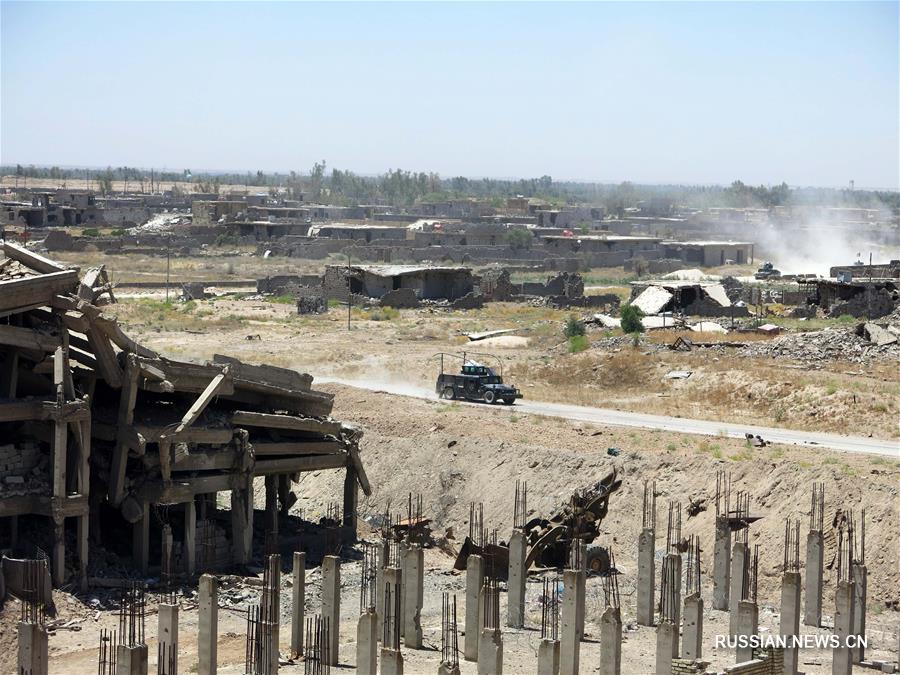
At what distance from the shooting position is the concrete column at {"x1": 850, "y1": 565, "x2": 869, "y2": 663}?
2003 centimetres

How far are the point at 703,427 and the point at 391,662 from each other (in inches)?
717

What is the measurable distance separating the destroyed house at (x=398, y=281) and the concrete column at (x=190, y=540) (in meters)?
43.8

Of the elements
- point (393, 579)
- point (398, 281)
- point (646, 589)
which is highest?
point (398, 281)

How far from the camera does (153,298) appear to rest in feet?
229

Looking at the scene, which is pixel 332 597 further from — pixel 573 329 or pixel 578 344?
pixel 573 329

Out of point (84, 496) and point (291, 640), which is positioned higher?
point (84, 496)

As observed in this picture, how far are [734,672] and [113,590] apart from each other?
935 cm

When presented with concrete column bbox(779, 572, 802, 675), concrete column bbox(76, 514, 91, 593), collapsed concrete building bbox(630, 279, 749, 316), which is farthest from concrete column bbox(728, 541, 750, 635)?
collapsed concrete building bbox(630, 279, 749, 316)

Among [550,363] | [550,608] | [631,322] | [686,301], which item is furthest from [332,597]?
[686,301]

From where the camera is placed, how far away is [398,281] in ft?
223

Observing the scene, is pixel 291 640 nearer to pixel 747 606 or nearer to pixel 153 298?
pixel 747 606

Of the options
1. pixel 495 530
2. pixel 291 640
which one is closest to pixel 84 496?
→ pixel 291 640

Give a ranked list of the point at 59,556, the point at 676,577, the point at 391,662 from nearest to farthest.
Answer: the point at 391,662, the point at 59,556, the point at 676,577

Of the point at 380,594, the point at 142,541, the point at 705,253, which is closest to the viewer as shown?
the point at 380,594
